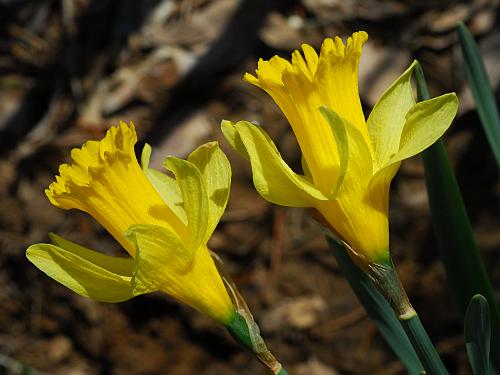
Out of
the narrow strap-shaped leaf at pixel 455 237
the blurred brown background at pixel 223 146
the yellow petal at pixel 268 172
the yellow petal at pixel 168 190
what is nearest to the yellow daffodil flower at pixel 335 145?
the yellow petal at pixel 268 172

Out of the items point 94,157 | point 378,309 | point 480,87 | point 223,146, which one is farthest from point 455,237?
point 223,146

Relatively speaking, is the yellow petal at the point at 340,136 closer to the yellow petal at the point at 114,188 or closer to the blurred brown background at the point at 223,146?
the yellow petal at the point at 114,188

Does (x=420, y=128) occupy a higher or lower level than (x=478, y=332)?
higher

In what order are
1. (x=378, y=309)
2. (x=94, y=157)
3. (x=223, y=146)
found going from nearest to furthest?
(x=94, y=157)
(x=378, y=309)
(x=223, y=146)

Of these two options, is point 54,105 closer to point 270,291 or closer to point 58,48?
point 58,48

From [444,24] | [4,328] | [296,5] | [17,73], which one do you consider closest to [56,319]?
[4,328]

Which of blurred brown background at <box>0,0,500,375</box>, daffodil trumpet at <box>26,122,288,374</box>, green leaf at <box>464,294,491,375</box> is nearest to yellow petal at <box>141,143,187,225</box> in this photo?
daffodil trumpet at <box>26,122,288,374</box>

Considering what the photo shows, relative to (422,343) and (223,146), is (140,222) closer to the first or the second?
(422,343)
